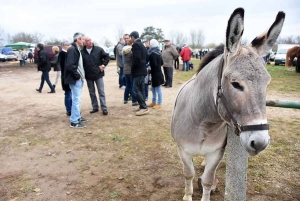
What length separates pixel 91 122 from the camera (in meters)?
6.05

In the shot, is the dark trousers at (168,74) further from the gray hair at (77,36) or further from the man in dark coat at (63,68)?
the gray hair at (77,36)

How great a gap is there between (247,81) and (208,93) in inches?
22.7

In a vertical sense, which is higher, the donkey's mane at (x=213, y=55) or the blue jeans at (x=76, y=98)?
the donkey's mane at (x=213, y=55)

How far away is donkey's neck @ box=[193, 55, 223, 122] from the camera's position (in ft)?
6.56

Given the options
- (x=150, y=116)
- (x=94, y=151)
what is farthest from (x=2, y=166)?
(x=150, y=116)

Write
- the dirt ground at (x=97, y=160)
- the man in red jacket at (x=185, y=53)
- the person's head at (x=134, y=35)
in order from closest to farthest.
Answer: the dirt ground at (x=97, y=160), the person's head at (x=134, y=35), the man in red jacket at (x=185, y=53)

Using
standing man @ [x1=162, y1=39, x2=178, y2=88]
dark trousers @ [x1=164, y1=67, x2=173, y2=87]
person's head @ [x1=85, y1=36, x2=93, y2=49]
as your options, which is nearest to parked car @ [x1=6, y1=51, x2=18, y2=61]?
standing man @ [x1=162, y1=39, x2=178, y2=88]

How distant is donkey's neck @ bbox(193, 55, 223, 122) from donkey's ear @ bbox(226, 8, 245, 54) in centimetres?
23

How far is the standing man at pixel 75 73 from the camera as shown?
533 centimetres

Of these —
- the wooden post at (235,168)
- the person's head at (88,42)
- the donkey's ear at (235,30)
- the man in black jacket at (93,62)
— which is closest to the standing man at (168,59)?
the man in black jacket at (93,62)

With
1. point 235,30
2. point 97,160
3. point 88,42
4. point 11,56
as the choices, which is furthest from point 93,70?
point 11,56

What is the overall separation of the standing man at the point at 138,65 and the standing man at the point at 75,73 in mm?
1422

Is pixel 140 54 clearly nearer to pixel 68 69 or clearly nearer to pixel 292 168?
pixel 68 69

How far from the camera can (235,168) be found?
2336 millimetres
